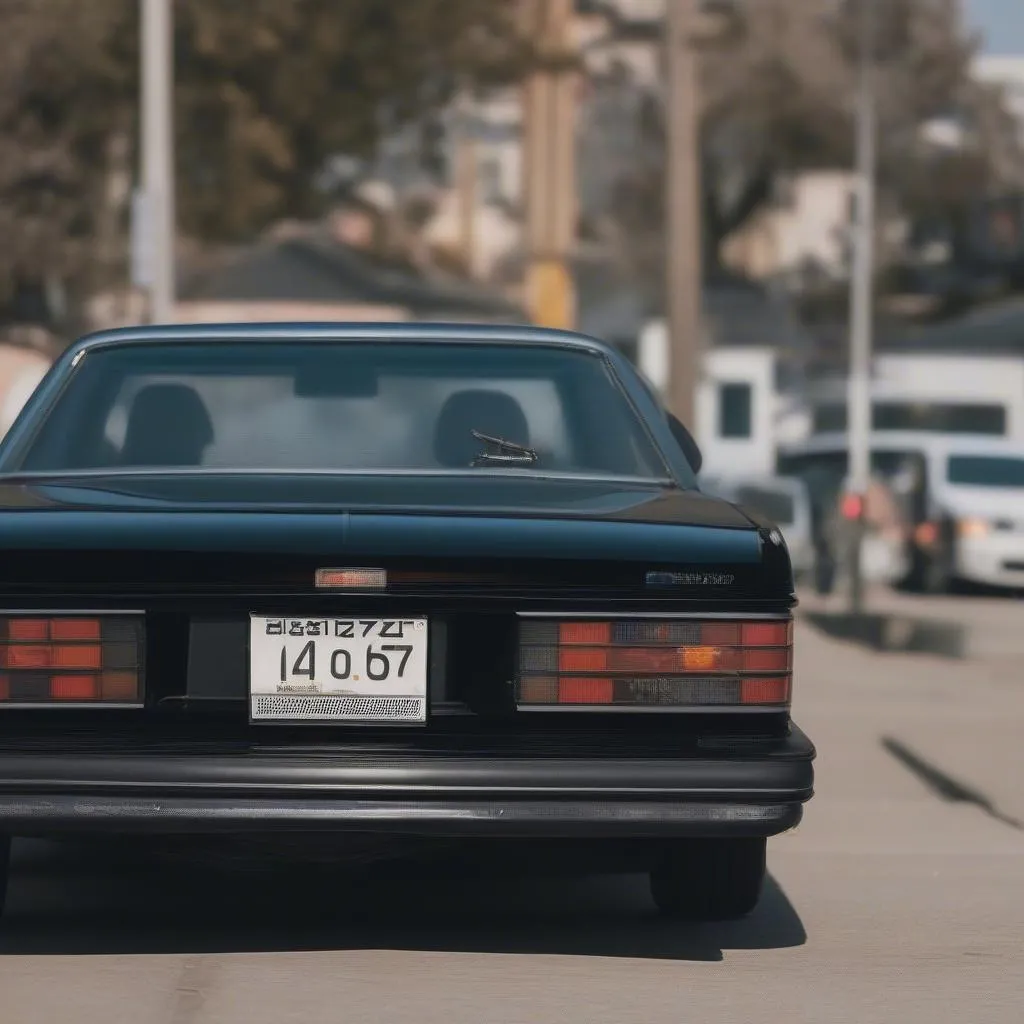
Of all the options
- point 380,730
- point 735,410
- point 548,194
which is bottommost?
point 735,410

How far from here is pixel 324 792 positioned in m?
5.59

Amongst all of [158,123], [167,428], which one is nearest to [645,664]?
[167,428]

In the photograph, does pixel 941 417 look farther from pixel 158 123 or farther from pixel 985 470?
pixel 158 123

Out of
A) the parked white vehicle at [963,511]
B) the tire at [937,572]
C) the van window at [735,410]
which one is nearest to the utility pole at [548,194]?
the parked white vehicle at [963,511]

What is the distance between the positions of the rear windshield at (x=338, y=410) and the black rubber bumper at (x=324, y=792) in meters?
1.23

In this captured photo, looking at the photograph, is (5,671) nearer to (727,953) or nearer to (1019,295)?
(727,953)

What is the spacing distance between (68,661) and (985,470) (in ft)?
71.1

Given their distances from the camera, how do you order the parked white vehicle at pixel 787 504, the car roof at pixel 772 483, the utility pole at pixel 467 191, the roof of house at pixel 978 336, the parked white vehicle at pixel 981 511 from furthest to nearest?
the utility pole at pixel 467 191, the roof of house at pixel 978 336, the car roof at pixel 772 483, the parked white vehicle at pixel 787 504, the parked white vehicle at pixel 981 511

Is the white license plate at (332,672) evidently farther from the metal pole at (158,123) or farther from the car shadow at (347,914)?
the metal pole at (158,123)

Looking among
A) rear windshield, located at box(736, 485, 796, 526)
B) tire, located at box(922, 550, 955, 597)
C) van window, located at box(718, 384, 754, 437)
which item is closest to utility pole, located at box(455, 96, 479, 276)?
van window, located at box(718, 384, 754, 437)

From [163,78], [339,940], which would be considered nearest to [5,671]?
[339,940]

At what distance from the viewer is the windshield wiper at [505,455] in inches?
265

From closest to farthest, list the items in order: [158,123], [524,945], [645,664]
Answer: [645,664], [524,945], [158,123]

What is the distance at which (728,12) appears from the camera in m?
62.4
